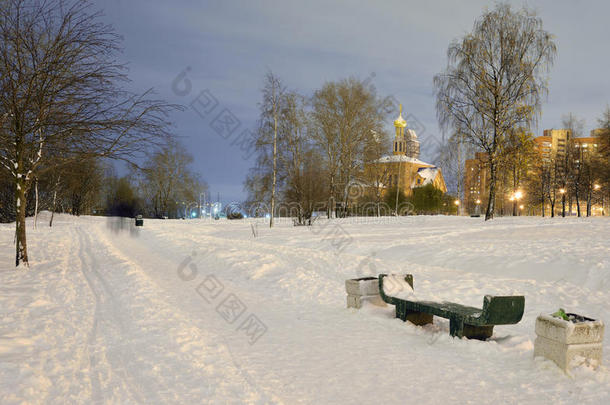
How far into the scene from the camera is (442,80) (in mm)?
22125

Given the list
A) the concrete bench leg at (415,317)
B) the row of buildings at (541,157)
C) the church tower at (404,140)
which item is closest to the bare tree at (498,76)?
the row of buildings at (541,157)

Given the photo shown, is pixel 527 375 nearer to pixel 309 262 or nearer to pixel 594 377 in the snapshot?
pixel 594 377

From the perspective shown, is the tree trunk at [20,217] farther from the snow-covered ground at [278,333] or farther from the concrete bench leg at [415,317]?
the concrete bench leg at [415,317]

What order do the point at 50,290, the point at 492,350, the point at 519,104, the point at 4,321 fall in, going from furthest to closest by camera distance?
the point at 519,104 → the point at 50,290 → the point at 4,321 → the point at 492,350

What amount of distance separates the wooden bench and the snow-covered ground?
0.65ft

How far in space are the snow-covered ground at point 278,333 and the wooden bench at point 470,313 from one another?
0.20 meters

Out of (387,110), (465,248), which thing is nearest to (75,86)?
(465,248)

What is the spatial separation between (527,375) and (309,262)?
7326mm

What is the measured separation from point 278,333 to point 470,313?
99.4 inches

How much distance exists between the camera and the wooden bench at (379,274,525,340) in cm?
452

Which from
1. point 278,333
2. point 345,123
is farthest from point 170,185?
point 278,333

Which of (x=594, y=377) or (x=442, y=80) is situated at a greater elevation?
(x=442, y=80)

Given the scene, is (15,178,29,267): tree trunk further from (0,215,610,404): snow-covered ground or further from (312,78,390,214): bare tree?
(312,78,390,214): bare tree

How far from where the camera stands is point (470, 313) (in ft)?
15.6
